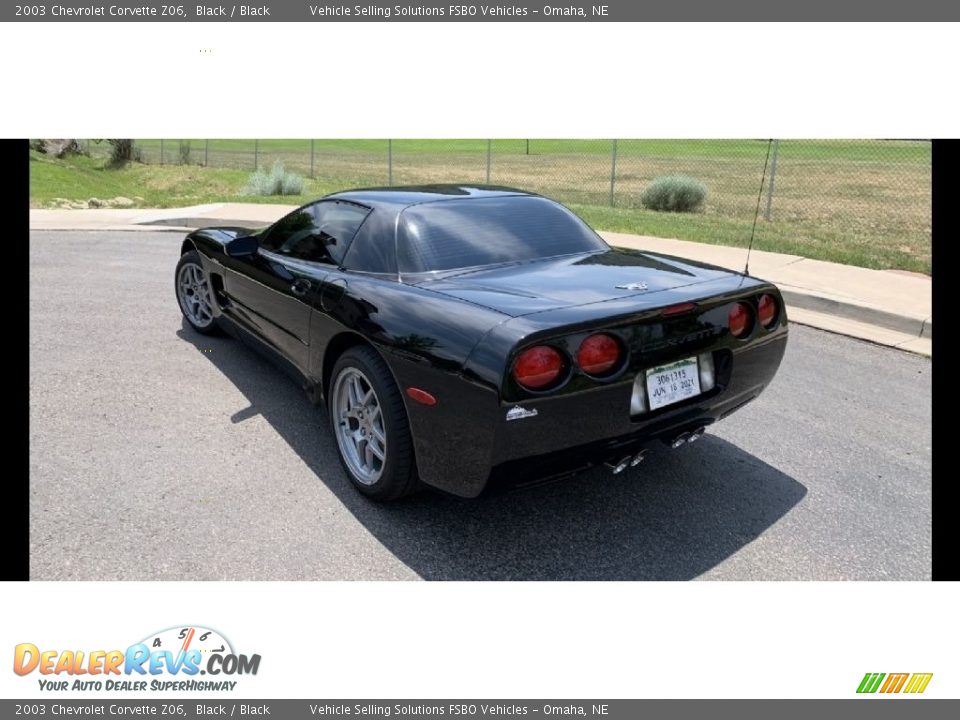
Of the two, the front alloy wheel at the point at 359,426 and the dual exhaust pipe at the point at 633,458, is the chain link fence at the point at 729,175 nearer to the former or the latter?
the dual exhaust pipe at the point at 633,458

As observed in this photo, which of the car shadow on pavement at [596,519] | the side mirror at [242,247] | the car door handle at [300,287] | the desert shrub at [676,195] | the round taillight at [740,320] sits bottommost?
the car shadow on pavement at [596,519]

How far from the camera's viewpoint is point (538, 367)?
2664 mm

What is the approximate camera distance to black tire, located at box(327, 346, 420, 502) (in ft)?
10.1

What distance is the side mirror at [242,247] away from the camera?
4.43m

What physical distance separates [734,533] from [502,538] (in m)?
1.02

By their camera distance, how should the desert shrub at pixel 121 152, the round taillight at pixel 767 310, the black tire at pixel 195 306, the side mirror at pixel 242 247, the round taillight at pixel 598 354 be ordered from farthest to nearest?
1. the desert shrub at pixel 121 152
2. the black tire at pixel 195 306
3. the side mirror at pixel 242 247
4. the round taillight at pixel 767 310
5. the round taillight at pixel 598 354

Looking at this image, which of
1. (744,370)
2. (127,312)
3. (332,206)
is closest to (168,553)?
(332,206)

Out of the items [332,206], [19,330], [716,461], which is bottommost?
[716,461]

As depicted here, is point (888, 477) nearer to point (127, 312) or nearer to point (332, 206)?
point (332, 206)

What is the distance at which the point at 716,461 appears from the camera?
382cm

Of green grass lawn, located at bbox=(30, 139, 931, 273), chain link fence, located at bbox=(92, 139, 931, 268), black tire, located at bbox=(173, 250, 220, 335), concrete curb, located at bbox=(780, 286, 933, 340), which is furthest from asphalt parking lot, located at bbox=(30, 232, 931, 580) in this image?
green grass lawn, located at bbox=(30, 139, 931, 273)

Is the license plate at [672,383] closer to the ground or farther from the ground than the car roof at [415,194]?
closer to the ground

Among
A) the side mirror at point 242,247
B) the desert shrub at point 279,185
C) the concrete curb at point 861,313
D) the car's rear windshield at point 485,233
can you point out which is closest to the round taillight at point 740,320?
the car's rear windshield at point 485,233

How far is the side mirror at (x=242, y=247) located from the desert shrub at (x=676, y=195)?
1162cm
